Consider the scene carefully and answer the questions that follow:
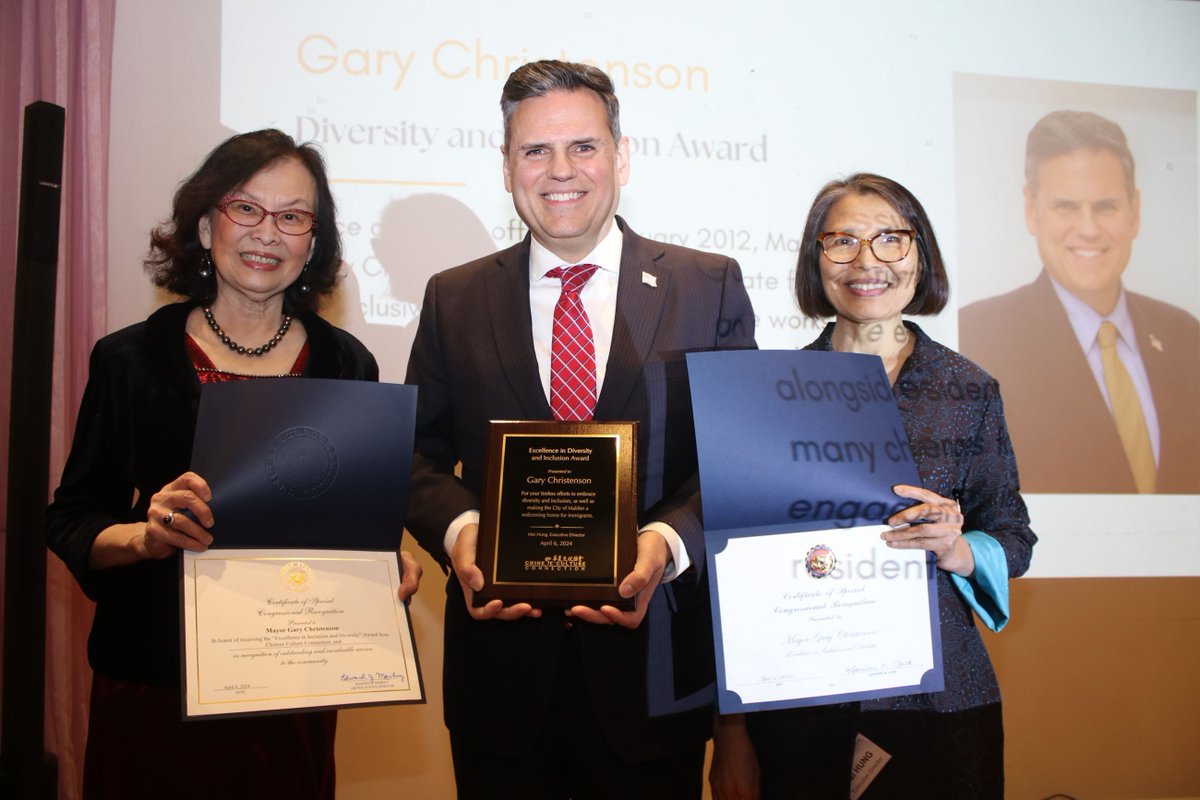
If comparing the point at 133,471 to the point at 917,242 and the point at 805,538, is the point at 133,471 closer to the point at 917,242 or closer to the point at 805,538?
the point at 805,538

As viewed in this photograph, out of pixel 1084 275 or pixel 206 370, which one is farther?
pixel 1084 275

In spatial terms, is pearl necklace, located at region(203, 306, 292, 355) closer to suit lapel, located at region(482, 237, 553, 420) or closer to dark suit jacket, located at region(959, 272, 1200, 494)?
suit lapel, located at region(482, 237, 553, 420)

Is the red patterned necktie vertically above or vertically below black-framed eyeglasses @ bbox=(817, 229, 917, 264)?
below

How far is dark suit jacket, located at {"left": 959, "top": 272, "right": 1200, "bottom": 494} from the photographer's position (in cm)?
356

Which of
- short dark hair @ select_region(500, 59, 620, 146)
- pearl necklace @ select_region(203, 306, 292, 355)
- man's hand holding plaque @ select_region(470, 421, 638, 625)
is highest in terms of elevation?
short dark hair @ select_region(500, 59, 620, 146)

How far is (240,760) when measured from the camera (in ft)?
5.83

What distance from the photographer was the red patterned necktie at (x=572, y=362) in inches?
69.2

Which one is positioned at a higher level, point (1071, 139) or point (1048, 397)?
point (1071, 139)

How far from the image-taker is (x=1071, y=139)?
3598 mm

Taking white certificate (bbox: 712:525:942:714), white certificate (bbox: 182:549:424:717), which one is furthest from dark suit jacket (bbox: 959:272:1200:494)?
white certificate (bbox: 182:549:424:717)

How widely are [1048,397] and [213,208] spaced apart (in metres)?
3.21

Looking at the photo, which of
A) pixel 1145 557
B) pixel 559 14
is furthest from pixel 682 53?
pixel 1145 557

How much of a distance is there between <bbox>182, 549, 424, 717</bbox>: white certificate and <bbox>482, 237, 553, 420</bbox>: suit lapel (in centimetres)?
45

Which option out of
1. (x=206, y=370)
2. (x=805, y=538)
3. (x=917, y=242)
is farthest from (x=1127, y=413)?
(x=206, y=370)
